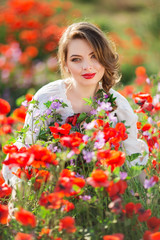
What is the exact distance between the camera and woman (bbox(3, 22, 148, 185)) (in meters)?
1.74

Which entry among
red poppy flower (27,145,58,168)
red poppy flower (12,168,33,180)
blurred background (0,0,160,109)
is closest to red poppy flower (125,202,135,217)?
red poppy flower (27,145,58,168)

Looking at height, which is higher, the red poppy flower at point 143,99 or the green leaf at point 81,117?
the red poppy flower at point 143,99

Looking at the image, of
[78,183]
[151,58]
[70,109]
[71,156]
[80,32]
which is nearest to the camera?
[78,183]

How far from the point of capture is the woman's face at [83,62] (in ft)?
5.68

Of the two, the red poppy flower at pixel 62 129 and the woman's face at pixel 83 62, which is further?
the woman's face at pixel 83 62

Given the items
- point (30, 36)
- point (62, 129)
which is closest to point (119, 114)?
point (62, 129)

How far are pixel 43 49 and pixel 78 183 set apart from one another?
4487 mm

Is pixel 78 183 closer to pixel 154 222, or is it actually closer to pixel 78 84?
pixel 154 222

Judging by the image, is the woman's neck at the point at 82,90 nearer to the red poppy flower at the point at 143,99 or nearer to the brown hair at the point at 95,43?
the brown hair at the point at 95,43

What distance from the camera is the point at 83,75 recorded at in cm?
175

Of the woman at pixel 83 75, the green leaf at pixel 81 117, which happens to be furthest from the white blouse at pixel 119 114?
the green leaf at pixel 81 117

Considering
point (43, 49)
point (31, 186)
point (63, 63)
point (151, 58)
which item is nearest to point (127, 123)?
point (63, 63)

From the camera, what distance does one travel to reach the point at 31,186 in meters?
1.48

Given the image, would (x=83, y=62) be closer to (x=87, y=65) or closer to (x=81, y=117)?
(x=87, y=65)
